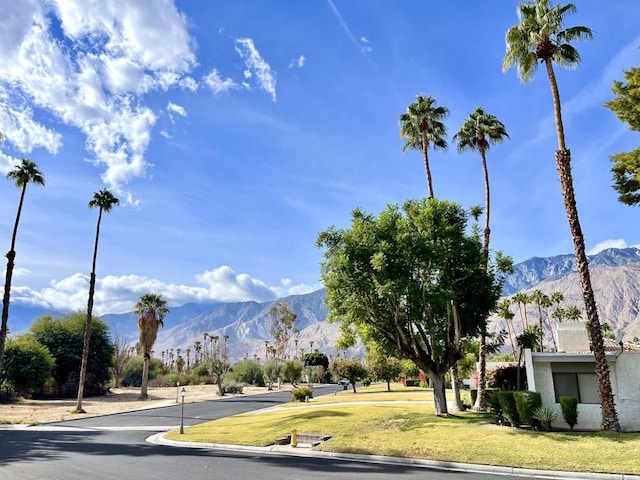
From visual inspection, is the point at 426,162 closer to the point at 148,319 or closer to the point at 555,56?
the point at 555,56

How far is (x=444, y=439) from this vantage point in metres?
20.2

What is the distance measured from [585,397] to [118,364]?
242 ft

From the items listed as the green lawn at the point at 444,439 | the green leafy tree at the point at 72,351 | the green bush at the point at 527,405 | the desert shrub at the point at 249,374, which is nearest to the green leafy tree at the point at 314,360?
the desert shrub at the point at 249,374

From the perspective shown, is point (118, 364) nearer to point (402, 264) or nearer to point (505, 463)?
point (402, 264)

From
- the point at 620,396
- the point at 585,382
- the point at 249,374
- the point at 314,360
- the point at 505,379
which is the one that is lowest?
the point at 249,374

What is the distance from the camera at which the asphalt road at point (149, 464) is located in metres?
15.2

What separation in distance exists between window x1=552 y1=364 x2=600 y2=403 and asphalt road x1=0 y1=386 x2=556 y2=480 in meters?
10.8

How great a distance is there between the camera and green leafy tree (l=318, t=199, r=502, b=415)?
2598 centimetres

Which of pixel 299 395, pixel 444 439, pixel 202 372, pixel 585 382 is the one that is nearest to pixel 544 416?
pixel 585 382

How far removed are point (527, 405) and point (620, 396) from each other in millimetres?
5234

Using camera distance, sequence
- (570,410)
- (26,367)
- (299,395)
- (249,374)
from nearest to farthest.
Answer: (570,410)
(299,395)
(26,367)
(249,374)

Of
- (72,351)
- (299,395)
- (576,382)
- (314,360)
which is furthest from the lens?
(314,360)

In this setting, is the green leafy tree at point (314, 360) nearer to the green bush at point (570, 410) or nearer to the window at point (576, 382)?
the window at point (576, 382)

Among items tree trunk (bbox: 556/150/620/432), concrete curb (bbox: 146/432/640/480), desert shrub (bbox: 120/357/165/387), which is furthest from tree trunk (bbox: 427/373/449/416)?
desert shrub (bbox: 120/357/165/387)
